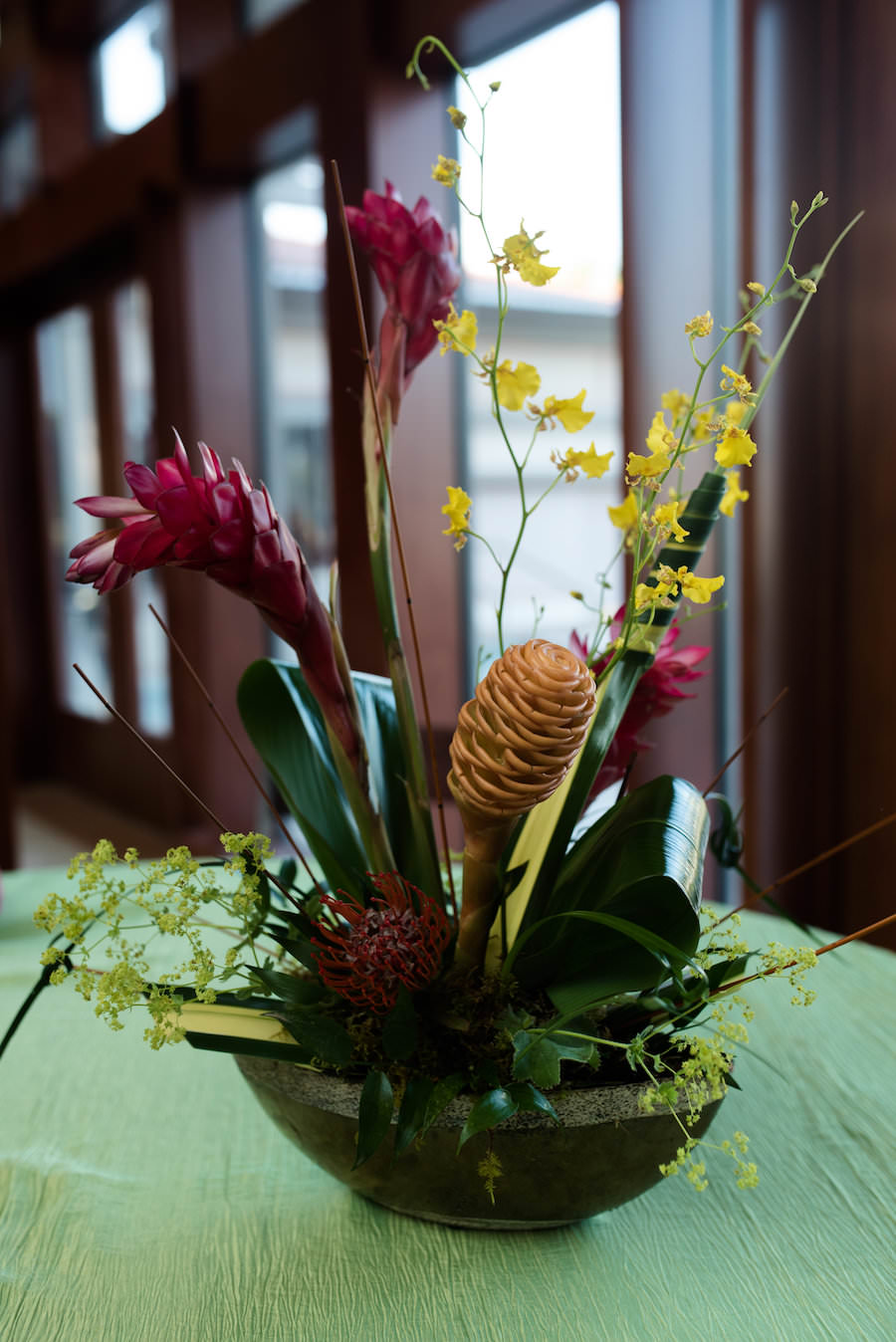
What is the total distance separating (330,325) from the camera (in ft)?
8.70

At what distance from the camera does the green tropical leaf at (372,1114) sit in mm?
475

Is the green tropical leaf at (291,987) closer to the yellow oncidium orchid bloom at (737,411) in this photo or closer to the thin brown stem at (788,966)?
the thin brown stem at (788,966)

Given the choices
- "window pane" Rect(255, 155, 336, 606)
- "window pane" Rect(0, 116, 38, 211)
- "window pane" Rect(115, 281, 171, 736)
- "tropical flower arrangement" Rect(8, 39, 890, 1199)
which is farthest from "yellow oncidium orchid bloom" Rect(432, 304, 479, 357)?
"window pane" Rect(0, 116, 38, 211)

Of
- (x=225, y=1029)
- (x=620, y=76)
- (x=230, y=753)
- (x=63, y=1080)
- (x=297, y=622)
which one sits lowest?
(x=230, y=753)

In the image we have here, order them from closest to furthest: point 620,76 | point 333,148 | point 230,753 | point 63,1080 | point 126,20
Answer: point 63,1080 → point 620,76 → point 333,148 → point 230,753 → point 126,20

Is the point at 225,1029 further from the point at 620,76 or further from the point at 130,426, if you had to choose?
the point at 130,426

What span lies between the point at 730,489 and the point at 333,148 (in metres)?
2.37

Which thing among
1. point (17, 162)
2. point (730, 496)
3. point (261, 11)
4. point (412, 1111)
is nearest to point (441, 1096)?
point (412, 1111)

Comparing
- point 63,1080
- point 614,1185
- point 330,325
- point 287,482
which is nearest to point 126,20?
point 287,482

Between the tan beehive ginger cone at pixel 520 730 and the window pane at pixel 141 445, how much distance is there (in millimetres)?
3597

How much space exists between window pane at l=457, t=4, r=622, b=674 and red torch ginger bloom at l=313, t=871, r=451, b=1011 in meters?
1.47

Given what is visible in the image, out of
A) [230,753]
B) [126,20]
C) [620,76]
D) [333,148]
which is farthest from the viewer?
[126,20]

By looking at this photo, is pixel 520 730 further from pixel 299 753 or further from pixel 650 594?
pixel 299 753

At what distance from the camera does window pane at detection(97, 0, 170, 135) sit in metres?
3.69
